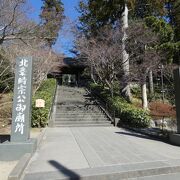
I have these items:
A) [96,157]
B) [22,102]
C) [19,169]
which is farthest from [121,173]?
[22,102]

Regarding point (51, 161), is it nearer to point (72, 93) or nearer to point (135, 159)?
point (135, 159)

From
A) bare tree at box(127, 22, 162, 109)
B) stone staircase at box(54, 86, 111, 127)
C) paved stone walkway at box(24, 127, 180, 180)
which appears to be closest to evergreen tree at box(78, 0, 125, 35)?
bare tree at box(127, 22, 162, 109)

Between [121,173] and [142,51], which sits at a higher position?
[142,51]

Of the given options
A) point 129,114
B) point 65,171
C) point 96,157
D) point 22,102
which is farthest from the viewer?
point 129,114

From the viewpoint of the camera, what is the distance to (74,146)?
9.93m

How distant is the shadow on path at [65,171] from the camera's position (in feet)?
19.6

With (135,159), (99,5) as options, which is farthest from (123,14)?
(135,159)

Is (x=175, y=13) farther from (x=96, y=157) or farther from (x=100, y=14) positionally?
(x=96, y=157)

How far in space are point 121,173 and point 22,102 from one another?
389 cm

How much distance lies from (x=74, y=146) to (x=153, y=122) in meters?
8.11

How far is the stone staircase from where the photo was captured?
17389 millimetres

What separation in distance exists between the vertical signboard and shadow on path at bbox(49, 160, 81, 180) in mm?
1390

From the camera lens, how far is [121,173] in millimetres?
6176

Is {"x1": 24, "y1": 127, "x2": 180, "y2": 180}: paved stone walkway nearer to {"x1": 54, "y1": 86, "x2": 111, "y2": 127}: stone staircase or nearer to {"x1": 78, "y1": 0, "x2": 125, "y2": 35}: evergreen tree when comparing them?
{"x1": 54, "y1": 86, "x2": 111, "y2": 127}: stone staircase
